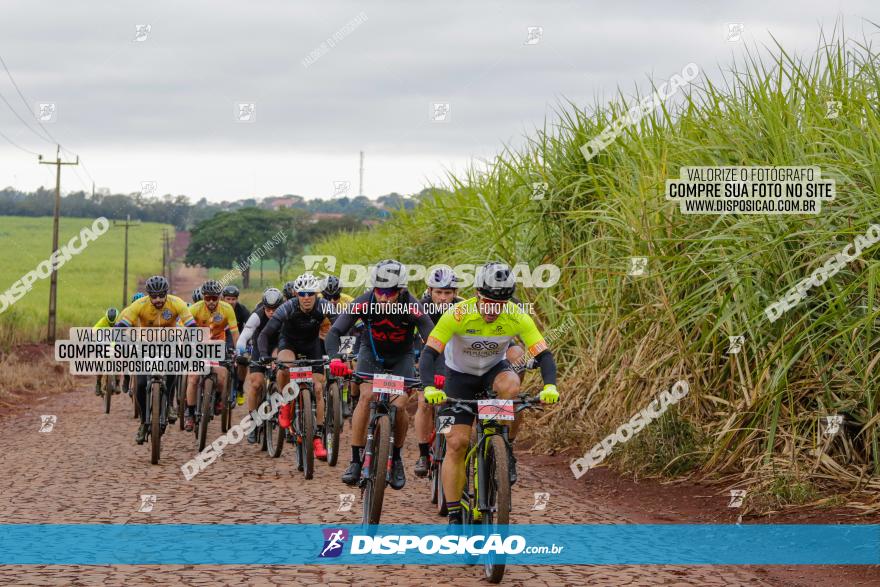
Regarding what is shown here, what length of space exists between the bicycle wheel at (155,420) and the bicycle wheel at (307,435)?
5.86 ft

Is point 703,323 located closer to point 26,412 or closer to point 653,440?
point 653,440

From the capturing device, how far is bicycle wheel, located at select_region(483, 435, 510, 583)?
6848 millimetres

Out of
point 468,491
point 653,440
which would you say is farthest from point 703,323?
point 468,491

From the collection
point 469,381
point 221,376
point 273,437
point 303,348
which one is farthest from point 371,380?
point 221,376

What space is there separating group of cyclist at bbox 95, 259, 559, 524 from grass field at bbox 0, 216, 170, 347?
26.3 metres

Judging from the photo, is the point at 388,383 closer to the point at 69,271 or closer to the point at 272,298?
the point at 272,298

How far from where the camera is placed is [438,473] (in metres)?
9.43

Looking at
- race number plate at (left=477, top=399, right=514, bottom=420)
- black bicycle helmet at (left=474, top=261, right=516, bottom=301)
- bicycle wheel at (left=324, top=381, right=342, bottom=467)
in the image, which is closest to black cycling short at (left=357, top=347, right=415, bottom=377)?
bicycle wheel at (left=324, top=381, right=342, bottom=467)

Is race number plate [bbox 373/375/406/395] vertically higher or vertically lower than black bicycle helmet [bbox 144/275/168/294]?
lower

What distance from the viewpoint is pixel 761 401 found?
33.0 ft

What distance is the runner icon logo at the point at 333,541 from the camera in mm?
7734

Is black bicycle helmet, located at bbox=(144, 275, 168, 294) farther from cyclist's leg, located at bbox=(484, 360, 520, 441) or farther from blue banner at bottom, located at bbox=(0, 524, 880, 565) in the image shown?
cyclist's leg, located at bbox=(484, 360, 520, 441)

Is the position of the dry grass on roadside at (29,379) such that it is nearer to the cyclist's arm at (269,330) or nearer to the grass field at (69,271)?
the grass field at (69,271)

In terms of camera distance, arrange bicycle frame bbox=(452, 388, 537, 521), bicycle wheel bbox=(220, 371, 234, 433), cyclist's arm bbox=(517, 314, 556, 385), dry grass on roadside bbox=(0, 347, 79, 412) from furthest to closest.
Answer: dry grass on roadside bbox=(0, 347, 79, 412), bicycle wheel bbox=(220, 371, 234, 433), cyclist's arm bbox=(517, 314, 556, 385), bicycle frame bbox=(452, 388, 537, 521)
